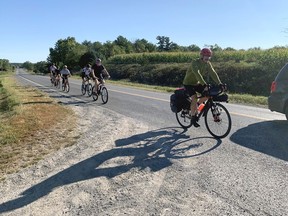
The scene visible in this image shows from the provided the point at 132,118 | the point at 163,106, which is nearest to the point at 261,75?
the point at 163,106

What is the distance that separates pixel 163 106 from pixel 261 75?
1715cm

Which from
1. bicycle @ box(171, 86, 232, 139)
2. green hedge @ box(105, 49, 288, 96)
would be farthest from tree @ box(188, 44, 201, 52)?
bicycle @ box(171, 86, 232, 139)

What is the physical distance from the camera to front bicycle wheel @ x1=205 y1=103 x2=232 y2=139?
7836 millimetres

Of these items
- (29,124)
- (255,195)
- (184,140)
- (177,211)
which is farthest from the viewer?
(29,124)

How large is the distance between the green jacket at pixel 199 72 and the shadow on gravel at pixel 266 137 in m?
1.42

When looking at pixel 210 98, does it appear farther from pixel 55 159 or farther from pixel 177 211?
pixel 177 211

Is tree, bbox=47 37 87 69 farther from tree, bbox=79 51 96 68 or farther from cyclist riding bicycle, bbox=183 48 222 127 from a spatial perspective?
cyclist riding bicycle, bbox=183 48 222 127

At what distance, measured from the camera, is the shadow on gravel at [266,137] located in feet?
21.6

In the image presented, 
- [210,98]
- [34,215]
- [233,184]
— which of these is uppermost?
[210,98]

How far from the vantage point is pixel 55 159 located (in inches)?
264

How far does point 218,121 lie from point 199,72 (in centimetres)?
121

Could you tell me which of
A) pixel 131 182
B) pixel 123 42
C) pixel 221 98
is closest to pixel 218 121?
pixel 221 98

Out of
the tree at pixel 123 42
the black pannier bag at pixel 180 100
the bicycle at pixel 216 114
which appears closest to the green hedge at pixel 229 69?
the black pannier bag at pixel 180 100

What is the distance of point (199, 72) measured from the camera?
7.93 meters
